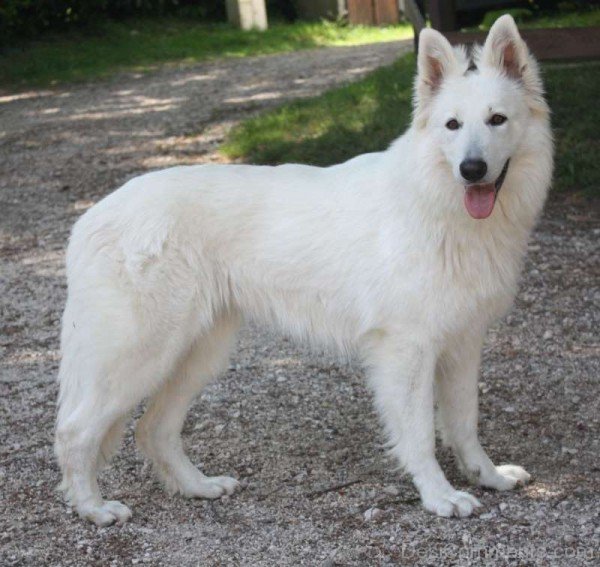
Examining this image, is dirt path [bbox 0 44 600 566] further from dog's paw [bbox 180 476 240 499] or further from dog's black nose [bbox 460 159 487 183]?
dog's black nose [bbox 460 159 487 183]

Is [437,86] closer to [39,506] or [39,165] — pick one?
[39,506]

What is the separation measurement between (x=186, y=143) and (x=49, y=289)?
4184 mm

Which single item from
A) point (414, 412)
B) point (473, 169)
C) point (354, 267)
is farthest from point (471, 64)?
point (414, 412)

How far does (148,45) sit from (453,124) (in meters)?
15.0

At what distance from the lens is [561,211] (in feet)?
29.0

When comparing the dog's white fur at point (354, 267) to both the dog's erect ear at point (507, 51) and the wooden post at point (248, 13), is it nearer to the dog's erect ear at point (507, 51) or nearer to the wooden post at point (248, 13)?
the dog's erect ear at point (507, 51)

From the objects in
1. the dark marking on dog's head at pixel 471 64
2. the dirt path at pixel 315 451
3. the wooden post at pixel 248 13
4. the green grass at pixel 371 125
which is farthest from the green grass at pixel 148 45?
the dark marking on dog's head at pixel 471 64

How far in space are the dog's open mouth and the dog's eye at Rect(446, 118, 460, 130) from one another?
0.25 meters

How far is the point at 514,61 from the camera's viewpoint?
176 inches

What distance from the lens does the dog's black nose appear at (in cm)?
420

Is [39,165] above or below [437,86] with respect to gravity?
below

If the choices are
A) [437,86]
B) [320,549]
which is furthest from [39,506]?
[437,86]

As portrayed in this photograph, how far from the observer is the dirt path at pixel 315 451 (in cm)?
428

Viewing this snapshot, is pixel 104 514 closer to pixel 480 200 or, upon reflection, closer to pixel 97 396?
pixel 97 396
